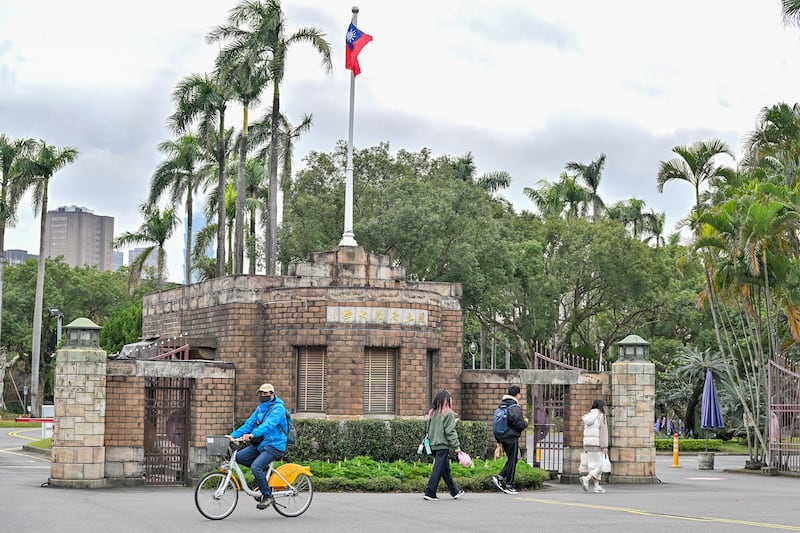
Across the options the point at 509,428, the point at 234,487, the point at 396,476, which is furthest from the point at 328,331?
the point at 234,487

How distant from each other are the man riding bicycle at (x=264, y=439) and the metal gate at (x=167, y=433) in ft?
25.3

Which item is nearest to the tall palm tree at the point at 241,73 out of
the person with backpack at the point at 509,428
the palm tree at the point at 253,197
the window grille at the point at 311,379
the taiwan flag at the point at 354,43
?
the palm tree at the point at 253,197

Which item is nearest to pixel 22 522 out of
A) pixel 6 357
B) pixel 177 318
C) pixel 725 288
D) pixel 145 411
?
pixel 145 411

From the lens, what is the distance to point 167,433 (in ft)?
72.5

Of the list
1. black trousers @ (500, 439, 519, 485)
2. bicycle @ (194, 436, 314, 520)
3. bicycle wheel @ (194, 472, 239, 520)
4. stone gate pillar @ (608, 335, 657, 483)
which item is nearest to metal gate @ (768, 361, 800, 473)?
stone gate pillar @ (608, 335, 657, 483)

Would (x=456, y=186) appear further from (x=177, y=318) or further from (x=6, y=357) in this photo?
(x=6, y=357)

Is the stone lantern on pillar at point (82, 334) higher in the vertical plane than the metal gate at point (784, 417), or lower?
higher

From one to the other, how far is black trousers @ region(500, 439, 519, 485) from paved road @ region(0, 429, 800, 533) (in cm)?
39

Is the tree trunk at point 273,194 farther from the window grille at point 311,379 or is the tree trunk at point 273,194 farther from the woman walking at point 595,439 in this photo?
the woman walking at point 595,439

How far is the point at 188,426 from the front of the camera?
22016mm

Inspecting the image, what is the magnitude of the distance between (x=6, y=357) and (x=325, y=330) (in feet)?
207

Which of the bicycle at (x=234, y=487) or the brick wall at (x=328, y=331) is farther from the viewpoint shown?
the brick wall at (x=328, y=331)

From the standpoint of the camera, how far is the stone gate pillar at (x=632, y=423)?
2341 cm

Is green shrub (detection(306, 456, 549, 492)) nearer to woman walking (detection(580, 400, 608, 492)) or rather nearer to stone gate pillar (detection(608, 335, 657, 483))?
woman walking (detection(580, 400, 608, 492))
